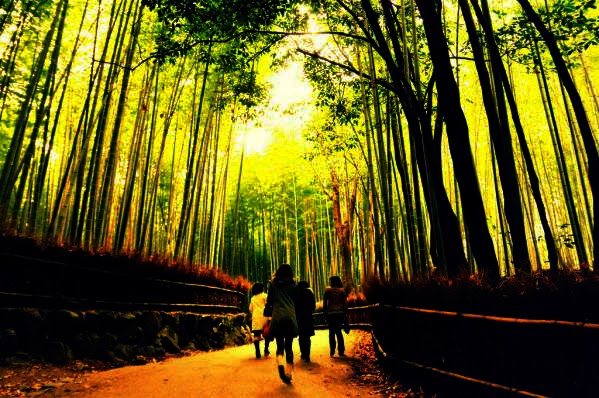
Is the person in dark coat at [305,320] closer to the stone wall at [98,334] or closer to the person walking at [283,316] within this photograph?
the person walking at [283,316]

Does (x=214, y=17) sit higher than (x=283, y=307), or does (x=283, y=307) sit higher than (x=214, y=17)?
(x=214, y=17)

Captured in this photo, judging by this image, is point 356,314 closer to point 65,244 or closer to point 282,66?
point 282,66

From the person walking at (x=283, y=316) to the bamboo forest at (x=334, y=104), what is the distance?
5.27ft

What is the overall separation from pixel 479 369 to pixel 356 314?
29.0ft

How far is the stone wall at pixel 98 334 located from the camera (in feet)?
11.4

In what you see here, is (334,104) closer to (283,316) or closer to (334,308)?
(334,308)

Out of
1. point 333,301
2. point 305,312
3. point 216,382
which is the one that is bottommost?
point 216,382

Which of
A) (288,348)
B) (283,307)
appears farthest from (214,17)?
(288,348)

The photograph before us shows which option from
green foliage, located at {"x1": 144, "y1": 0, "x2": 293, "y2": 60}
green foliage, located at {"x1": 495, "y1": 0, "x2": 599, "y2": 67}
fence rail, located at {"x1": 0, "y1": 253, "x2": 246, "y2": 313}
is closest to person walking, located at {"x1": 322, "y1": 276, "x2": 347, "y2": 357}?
fence rail, located at {"x1": 0, "y1": 253, "x2": 246, "y2": 313}

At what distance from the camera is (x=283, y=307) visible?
365cm

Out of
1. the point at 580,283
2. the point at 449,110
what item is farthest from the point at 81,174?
the point at 580,283

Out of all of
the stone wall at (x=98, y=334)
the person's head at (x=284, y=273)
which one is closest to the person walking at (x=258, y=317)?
the stone wall at (x=98, y=334)

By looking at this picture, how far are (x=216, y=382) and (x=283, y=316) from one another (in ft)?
3.07

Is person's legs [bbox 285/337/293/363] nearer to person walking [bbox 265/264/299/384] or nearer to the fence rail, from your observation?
person walking [bbox 265/264/299/384]
